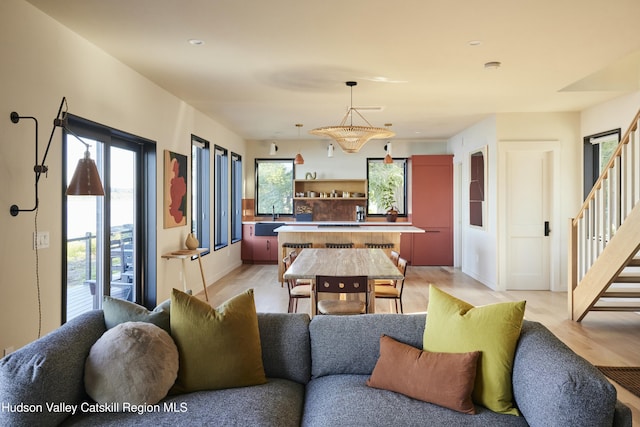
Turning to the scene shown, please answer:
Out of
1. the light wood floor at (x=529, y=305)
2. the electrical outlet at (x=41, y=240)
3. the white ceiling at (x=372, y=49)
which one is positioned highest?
the white ceiling at (x=372, y=49)

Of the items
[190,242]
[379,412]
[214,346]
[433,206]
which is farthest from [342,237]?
[379,412]

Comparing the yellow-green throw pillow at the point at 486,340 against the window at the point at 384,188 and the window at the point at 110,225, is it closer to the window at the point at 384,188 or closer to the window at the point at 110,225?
the window at the point at 110,225

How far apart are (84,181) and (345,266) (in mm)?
2185

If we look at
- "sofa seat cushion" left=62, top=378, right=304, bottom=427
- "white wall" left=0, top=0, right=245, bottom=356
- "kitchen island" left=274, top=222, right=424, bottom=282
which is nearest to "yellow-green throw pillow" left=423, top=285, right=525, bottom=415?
"sofa seat cushion" left=62, top=378, right=304, bottom=427

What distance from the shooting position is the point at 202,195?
23.4 ft

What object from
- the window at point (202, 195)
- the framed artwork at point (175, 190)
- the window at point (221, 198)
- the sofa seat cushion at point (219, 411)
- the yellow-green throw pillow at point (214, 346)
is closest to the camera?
the sofa seat cushion at point (219, 411)

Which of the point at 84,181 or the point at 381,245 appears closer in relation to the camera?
the point at 84,181

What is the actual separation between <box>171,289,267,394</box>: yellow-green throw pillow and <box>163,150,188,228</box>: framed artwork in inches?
135

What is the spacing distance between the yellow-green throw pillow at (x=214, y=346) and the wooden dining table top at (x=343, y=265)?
4.47 ft

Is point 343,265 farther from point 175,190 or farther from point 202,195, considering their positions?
point 202,195

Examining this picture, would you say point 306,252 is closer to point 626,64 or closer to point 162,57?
point 162,57

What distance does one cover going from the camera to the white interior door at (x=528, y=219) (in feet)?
21.8

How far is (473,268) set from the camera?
767cm

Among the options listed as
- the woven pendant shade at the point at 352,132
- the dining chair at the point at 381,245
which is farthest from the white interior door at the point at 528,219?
the woven pendant shade at the point at 352,132
